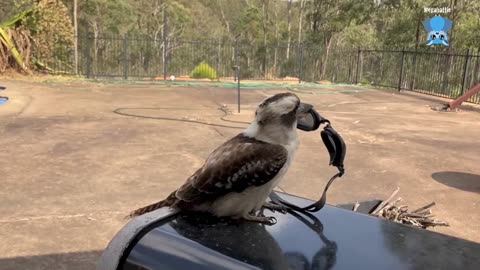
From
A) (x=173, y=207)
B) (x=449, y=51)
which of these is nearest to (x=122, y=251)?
(x=173, y=207)

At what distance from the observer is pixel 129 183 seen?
5.38 meters

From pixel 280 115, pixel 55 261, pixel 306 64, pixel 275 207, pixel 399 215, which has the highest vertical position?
pixel 280 115

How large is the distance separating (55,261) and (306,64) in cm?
2395

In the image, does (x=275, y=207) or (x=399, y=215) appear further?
(x=399, y=215)

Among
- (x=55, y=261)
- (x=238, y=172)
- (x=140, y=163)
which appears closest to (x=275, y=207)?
(x=238, y=172)

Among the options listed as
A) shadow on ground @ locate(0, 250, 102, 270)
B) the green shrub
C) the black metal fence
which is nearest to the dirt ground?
shadow on ground @ locate(0, 250, 102, 270)

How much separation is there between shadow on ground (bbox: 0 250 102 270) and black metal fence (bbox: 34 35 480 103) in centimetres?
1518

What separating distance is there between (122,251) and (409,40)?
28.7 metres

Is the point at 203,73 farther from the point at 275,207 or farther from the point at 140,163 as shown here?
the point at 275,207

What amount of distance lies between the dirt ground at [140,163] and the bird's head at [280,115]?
2.30 meters

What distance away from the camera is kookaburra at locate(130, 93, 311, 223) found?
1677 millimetres

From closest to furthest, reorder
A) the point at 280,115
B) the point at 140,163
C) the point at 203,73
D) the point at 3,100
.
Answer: the point at 280,115
the point at 140,163
the point at 3,100
the point at 203,73

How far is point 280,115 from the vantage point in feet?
5.47

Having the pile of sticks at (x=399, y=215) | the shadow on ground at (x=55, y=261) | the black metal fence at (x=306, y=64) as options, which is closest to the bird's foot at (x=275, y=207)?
the pile of sticks at (x=399, y=215)
